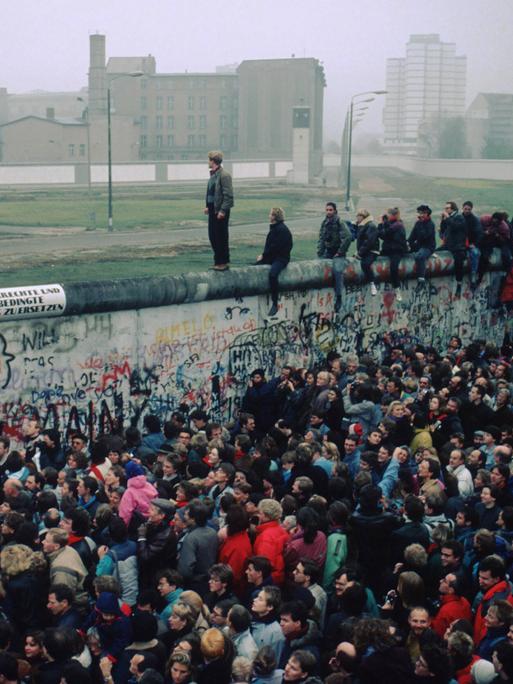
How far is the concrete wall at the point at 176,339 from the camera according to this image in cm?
1541

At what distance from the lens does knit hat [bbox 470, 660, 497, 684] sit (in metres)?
7.58

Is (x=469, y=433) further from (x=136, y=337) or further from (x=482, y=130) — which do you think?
(x=482, y=130)

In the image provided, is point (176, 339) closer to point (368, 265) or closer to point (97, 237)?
point (368, 265)

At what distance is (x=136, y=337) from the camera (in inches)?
650

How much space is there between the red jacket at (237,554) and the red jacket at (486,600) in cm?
209

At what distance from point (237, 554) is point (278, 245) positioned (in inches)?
351

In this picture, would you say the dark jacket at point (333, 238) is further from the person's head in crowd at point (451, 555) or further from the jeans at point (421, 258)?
the person's head in crowd at point (451, 555)

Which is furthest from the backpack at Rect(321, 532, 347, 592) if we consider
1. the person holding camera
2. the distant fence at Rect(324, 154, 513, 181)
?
the distant fence at Rect(324, 154, 513, 181)

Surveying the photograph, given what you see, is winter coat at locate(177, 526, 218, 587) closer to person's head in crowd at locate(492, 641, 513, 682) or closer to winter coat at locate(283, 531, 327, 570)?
winter coat at locate(283, 531, 327, 570)

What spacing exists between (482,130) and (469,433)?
193321 millimetres

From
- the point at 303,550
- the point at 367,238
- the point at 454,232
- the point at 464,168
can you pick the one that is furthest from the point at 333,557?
the point at 464,168

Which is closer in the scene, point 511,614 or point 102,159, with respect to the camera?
point 511,614

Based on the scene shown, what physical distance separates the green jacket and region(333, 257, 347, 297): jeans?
3.30 m

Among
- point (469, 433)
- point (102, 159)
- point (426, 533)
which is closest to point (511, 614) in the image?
point (426, 533)
